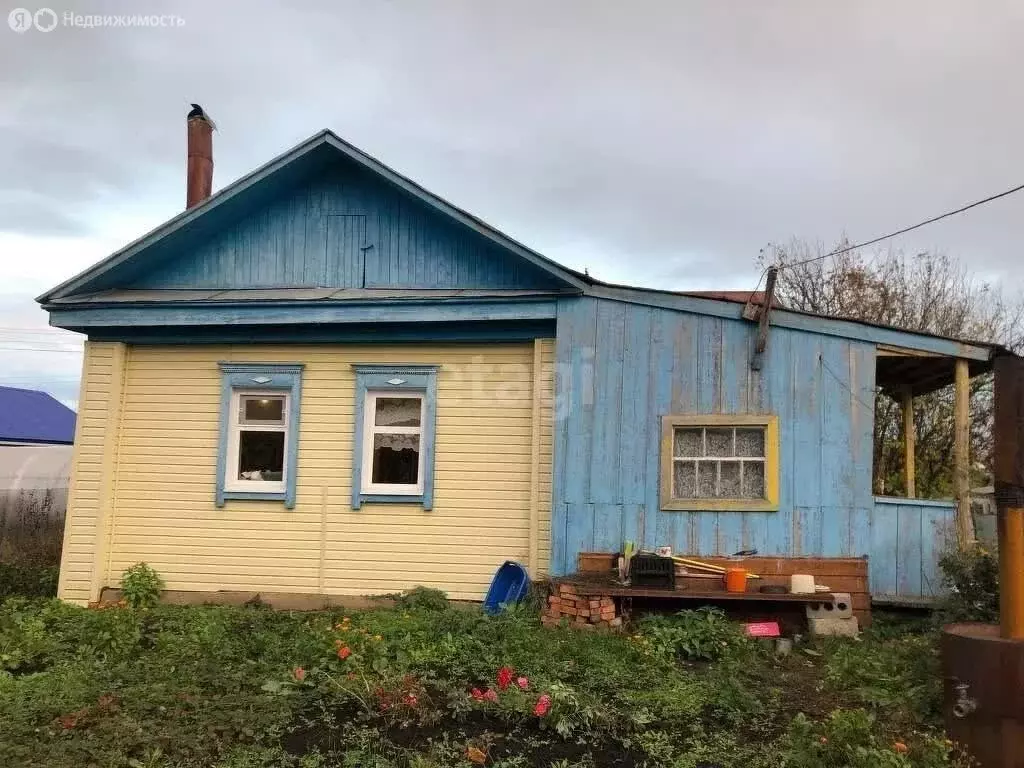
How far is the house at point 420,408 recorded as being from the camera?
8.07m

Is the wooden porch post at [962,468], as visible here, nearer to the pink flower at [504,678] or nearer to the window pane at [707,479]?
the window pane at [707,479]

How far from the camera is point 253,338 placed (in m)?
9.30

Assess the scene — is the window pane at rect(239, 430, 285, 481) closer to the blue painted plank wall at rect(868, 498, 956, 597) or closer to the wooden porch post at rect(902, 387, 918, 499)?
the blue painted plank wall at rect(868, 498, 956, 597)

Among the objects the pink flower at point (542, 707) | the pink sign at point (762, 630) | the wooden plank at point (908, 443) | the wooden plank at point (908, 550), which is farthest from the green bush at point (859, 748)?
the wooden plank at point (908, 443)

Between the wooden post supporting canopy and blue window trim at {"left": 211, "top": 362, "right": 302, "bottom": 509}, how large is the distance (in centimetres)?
699

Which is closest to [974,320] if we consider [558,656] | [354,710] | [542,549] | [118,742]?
[542,549]

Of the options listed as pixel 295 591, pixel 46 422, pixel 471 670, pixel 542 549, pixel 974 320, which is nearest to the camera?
pixel 471 670

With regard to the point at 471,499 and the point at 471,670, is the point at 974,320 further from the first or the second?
the point at 471,670

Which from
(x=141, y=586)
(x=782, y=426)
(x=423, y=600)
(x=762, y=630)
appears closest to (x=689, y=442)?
(x=782, y=426)

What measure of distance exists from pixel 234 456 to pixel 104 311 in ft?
7.33

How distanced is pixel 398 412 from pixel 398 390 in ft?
0.87

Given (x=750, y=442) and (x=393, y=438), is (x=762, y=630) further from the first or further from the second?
(x=393, y=438)

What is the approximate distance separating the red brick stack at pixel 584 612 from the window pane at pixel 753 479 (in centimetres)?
188

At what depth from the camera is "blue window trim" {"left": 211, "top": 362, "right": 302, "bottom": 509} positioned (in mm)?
9109
